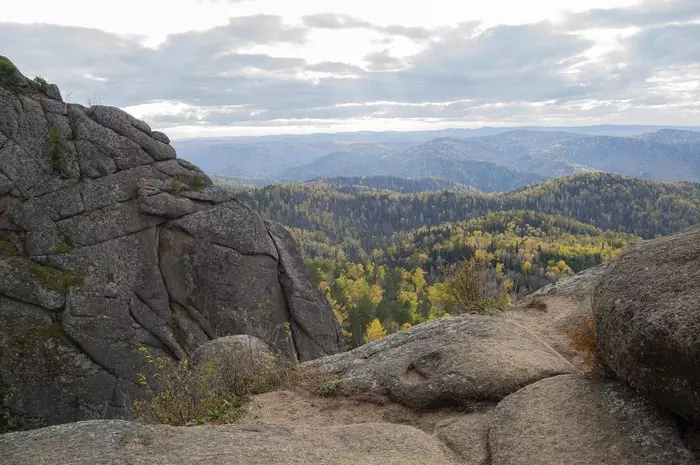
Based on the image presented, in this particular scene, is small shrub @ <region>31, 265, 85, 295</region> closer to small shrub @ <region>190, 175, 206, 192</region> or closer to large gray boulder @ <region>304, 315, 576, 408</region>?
small shrub @ <region>190, 175, 206, 192</region>

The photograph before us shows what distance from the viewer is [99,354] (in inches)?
1126

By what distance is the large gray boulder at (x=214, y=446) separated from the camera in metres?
6.75

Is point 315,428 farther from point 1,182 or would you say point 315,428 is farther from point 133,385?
point 1,182

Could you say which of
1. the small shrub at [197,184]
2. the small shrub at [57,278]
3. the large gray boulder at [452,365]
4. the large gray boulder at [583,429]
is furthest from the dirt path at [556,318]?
the small shrub at [197,184]

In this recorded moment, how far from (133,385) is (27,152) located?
17.8 metres

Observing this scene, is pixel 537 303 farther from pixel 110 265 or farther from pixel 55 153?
pixel 55 153

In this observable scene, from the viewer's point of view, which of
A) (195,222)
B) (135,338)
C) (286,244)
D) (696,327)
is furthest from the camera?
(286,244)

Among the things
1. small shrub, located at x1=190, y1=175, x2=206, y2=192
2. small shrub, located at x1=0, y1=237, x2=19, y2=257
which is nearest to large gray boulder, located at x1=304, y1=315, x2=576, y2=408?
small shrub, located at x1=0, y1=237, x2=19, y2=257

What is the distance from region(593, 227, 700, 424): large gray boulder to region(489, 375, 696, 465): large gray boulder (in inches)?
15.2

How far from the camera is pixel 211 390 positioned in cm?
1029

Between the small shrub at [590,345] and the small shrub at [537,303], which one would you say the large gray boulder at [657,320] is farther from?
the small shrub at [537,303]

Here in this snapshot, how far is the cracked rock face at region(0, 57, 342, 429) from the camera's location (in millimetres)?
27359

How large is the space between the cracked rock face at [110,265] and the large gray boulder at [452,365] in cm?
1507

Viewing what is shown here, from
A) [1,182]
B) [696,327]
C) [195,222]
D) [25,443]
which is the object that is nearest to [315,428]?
[25,443]
